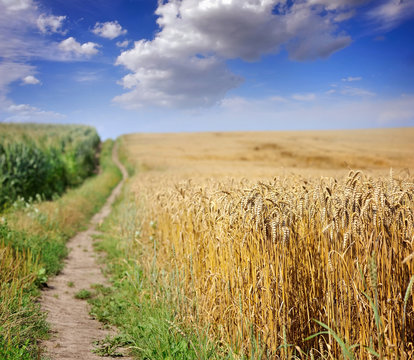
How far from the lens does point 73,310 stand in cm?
539

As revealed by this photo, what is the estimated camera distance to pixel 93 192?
55.5 ft

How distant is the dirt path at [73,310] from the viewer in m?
4.02

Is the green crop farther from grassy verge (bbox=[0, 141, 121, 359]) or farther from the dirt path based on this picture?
the dirt path

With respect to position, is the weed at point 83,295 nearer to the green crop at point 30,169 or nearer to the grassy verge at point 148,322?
the grassy verge at point 148,322

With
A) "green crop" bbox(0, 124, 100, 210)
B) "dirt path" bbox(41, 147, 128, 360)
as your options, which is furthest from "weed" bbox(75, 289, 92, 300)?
"green crop" bbox(0, 124, 100, 210)

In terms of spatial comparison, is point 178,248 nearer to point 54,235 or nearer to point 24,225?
point 24,225

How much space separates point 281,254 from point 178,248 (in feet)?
8.65

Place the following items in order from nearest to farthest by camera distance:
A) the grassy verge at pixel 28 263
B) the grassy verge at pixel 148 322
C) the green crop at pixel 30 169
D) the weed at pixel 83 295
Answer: the grassy verge at pixel 148 322 → the grassy verge at pixel 28 263 → the weed at pixel 83 295 → the green crop at pixel 30 169

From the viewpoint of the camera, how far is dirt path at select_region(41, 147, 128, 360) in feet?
13.2

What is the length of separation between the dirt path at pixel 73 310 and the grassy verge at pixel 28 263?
8.0 inches

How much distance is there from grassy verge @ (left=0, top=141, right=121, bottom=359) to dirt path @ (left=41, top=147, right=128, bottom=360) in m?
0.20

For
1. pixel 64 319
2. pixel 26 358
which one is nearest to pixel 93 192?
pixel 64 319

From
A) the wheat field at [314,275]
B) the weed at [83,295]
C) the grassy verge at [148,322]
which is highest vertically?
the wheat field at [314,275]

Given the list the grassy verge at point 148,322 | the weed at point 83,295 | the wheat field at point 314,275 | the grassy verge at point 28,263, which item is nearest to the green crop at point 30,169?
the grassy verge at point 28,263
